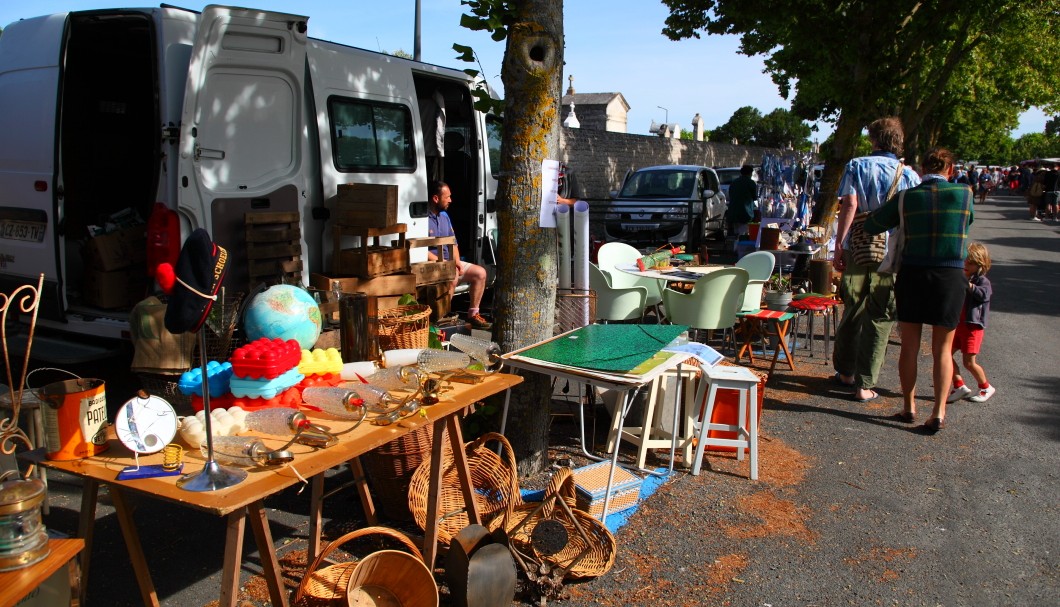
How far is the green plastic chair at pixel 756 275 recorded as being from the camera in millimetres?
6961

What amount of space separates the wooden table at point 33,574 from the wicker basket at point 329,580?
2.74ft

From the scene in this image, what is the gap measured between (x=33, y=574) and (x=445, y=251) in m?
5.70

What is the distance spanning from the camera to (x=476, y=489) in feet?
12.8

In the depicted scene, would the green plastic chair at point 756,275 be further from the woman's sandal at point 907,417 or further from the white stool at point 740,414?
the white stool at point 740,414

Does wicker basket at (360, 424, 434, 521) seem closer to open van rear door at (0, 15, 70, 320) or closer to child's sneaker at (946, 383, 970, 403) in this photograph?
open van rear door at (0, 15, 70, 320)

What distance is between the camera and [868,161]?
6.17 m

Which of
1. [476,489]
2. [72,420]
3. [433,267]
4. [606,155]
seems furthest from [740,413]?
[606,155]

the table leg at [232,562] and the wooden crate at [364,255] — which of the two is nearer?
the table leg at [232,562]

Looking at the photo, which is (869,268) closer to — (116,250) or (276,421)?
(276,421)

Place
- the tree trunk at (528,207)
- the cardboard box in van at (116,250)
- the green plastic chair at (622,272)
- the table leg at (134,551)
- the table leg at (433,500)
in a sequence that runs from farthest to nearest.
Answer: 1. the green plastic chair at (622,272)
2. the cardboard box in van at (116,250)
3. the tree trunk at (528,207)
4. the table leg at (433,500)
5. the table leg at (134,551)

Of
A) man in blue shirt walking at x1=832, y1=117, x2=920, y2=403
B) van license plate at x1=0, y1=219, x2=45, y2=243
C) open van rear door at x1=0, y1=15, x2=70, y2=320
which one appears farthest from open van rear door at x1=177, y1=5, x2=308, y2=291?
man in blue shirt walking at x1=832, y1=117, x2=920, y2=403

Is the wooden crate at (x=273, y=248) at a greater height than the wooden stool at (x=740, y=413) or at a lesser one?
greater

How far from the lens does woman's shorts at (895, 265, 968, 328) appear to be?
5289 mm

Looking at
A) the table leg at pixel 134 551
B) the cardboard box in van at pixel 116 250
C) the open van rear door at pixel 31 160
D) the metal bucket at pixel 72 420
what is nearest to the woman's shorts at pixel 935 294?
the table leg at pixel 134 551
